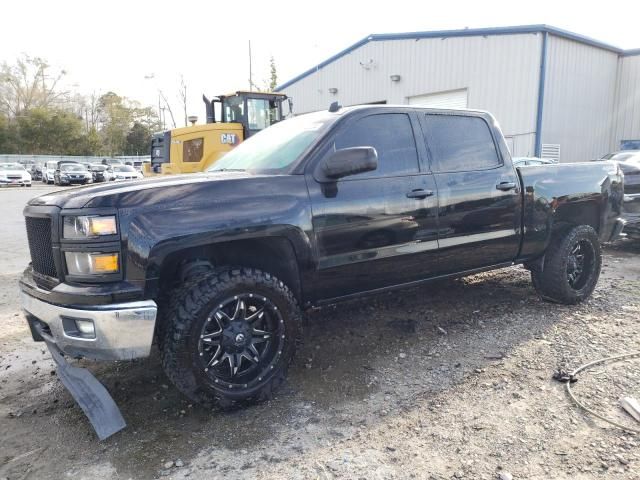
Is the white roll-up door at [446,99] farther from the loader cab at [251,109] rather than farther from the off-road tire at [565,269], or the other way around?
the off-road tire at [565,269]

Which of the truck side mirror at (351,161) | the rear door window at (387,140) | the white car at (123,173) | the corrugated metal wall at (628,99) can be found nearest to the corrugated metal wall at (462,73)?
the corrugated metal wall at (628,99)

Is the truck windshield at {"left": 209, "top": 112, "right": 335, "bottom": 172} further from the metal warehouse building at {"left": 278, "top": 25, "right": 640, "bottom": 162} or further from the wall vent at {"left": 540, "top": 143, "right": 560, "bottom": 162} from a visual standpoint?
the wall vent at {"left": 540, "top": 143, "right": 560, "bottom": 162}

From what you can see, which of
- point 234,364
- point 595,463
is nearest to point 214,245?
point 234,364

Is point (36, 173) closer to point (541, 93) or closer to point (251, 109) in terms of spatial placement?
point (251, 109)

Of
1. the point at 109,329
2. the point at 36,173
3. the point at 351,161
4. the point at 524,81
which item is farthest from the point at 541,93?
the point at 36,173

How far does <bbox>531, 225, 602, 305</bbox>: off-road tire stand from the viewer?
4883 mm

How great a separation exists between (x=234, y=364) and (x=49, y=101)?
69228 millimetres

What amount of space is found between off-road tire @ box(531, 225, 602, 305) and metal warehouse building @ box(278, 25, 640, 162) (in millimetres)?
12108

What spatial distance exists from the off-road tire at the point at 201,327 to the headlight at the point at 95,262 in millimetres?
434

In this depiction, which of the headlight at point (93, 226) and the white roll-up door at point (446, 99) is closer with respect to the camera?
the headlight at point (93, 226)

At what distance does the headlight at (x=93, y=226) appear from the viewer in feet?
9.09

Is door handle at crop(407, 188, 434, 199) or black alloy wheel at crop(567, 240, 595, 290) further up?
door handle at crop(407, 188, 434, 199)

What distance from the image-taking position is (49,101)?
61.2m

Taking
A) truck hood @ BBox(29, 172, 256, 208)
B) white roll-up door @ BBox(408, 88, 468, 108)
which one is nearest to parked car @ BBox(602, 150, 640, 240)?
truck hood @ BBox(29, 172, 256, 208)
